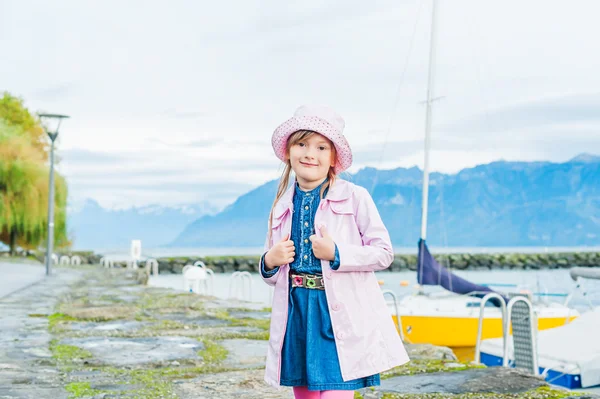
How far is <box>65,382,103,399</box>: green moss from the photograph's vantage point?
4.05 metres

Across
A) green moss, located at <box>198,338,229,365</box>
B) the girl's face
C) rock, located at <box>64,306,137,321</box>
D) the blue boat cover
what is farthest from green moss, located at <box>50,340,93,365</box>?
the blue boat cover

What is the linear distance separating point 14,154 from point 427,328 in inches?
1056

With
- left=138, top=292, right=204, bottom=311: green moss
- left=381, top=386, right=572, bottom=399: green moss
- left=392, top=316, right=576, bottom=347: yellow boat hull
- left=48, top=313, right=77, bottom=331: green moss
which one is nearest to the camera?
left=381, top=386, right=572, bottom=399: green moss

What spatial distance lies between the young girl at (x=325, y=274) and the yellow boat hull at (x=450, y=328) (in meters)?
13.4

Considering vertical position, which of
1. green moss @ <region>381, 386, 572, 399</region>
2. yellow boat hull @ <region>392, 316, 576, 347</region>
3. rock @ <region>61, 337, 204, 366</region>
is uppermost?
green moss @ <region>381, 386, 572, 399</region>

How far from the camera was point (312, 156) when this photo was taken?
9.66 feet

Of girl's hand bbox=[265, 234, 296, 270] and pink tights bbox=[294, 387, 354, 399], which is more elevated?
girl's hand bbox=[265, 234, 296, 270]

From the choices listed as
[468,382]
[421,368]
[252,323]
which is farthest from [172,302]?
[468,382]

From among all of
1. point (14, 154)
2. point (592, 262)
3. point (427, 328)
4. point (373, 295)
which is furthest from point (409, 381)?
point (592, 262)

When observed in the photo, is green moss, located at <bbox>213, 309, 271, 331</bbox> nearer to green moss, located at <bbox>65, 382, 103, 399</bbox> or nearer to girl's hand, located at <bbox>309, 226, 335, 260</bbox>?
green moss, located at <bbox>65, 382, 103, 399</bbox>

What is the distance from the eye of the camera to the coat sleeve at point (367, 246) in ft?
9.20

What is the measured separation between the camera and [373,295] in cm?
288

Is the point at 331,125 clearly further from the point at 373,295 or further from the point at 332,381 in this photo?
the point at 332,381

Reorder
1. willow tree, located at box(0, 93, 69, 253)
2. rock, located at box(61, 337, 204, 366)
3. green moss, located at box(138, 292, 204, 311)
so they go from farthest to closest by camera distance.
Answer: willow tree, located at box(0, 93, 69, 253), green moss, located at box(138, 292, 204, 311), rock, located at box(61, 337, 204, 366)
